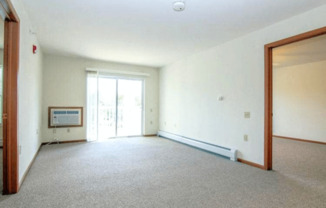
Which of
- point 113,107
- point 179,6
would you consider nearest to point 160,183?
point 179,6

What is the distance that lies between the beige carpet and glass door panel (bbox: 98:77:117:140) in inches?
79.2

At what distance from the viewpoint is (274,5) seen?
2.38 metres

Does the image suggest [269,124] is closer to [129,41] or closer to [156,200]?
[156,200]

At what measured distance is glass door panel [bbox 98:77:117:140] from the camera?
5.62 meters

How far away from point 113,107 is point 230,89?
11.8 feet

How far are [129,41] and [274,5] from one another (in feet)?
8.21

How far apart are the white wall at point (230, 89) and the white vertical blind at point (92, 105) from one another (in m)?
2.30

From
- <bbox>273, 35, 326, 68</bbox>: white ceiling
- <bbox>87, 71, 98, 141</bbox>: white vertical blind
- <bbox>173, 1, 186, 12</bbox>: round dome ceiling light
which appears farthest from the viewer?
<bbox>87, 71, 98, 141</bbox>: white vertical blind

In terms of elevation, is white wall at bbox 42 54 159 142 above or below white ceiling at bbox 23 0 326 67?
below

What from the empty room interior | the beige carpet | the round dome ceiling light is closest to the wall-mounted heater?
the empty room interior

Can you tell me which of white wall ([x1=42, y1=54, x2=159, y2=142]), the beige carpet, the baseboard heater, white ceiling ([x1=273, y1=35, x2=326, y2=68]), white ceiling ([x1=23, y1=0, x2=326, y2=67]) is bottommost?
the beige carpet

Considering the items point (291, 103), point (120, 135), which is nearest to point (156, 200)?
point (120, 135)

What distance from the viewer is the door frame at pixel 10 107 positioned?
2.10 metres

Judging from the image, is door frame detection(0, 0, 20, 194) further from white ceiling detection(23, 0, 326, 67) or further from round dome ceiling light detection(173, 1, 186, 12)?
round dome ceiling light detection(173, 1, 186, 12)
